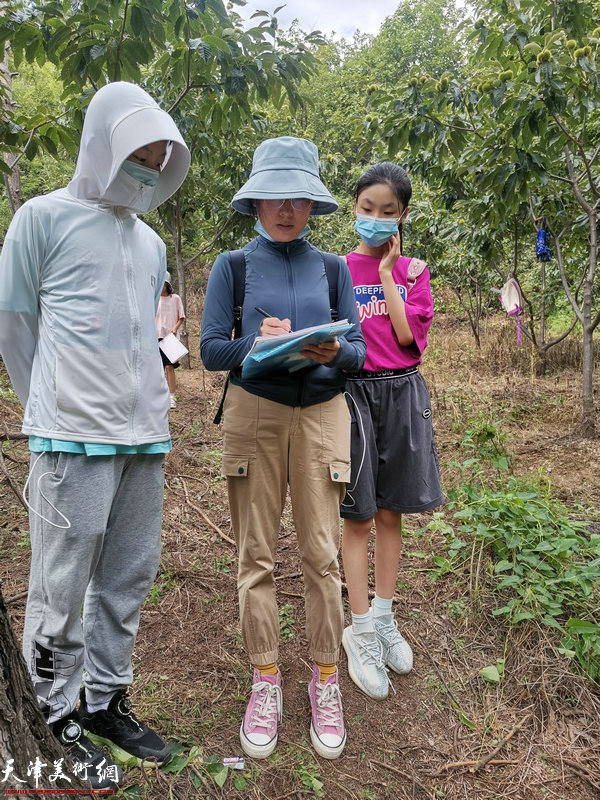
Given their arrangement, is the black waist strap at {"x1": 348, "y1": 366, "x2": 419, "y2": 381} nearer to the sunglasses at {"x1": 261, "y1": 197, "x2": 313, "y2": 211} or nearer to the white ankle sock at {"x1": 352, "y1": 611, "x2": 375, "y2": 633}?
the sunglasses at {"x1": 261, "y1": 197, "x2": 313, "y2": 211}

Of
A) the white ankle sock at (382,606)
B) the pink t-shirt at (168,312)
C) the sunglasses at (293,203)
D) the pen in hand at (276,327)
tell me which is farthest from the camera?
the pink t-shirt at (168,312)

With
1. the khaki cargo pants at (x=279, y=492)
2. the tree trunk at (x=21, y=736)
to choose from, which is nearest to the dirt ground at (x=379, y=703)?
the khaki cargo pants at (x=279, y=492)

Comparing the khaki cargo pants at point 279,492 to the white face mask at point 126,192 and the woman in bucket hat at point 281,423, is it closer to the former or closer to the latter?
the woman in bucket hat at point 281,423

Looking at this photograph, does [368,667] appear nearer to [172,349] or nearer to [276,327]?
[276,327]

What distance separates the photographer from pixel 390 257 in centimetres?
187

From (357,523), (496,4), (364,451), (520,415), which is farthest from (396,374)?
(520,415)

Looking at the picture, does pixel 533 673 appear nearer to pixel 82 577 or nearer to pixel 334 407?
pixel 334 407

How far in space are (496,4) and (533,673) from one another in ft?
12.3

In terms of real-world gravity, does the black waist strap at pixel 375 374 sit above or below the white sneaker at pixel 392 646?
above

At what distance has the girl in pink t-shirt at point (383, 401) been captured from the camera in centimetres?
185

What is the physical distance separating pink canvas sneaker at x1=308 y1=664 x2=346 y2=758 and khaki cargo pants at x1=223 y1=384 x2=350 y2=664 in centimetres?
14

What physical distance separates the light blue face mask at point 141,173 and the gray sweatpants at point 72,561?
0.74 meters

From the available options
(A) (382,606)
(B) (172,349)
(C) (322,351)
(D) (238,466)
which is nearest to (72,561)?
(D) (238,466)

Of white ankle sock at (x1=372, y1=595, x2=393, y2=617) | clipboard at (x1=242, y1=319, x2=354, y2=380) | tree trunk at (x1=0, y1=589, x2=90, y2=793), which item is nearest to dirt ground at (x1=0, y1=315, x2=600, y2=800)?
white ankle sock at (x1=372, y1=595, x2=393, y2=617)
